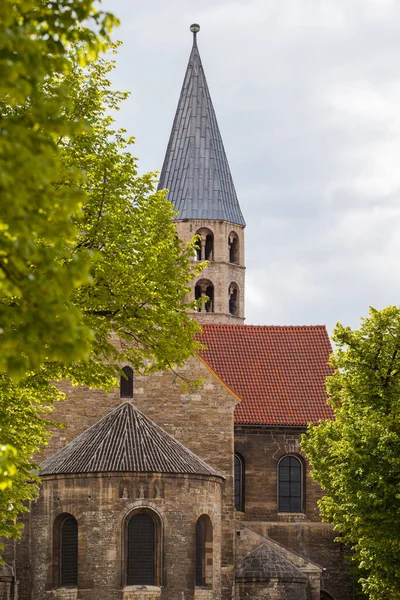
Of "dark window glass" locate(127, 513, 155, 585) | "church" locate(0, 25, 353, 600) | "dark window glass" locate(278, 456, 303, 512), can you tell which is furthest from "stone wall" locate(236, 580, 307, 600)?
"dark window glass" locate(278, 456, 303, 512)

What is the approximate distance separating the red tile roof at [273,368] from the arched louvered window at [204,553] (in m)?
8.61

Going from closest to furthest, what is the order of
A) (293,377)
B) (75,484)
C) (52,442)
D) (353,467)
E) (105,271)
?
1. (105,271)
2. (353,467)
3. (75,484)
4. (52,442)
5. (293,377)

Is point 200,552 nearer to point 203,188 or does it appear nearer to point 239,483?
point 239,483

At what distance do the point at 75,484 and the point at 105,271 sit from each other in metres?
18.9

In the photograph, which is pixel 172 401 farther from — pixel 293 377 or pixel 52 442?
pixel 293 377

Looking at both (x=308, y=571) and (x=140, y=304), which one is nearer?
(x=140, y=304)

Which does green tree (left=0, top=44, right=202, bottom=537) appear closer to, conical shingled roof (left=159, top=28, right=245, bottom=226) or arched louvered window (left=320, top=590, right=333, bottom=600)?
arched louvered window (left=320, top=590, right=333, bottom=600)

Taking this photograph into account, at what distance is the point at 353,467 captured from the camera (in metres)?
35.7

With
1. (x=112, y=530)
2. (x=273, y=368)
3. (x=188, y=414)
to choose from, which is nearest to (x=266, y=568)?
(x=188, y=414)

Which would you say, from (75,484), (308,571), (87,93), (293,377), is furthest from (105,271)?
(293,377)

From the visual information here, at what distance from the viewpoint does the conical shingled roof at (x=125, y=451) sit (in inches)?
1673

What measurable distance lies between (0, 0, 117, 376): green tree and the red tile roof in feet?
133

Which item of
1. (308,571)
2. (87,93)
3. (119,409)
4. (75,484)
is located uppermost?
(87,93)

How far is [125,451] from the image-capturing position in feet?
141
